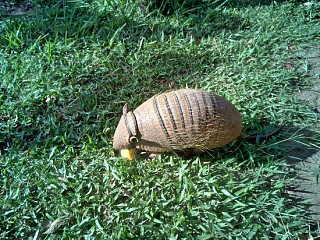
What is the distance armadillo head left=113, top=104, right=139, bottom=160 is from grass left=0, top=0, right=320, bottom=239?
0.10 m

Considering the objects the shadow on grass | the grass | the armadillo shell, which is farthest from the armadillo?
the shadow on grass

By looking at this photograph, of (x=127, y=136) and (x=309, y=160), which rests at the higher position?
(x=127, y=136)

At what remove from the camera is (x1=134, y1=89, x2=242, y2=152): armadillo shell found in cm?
322

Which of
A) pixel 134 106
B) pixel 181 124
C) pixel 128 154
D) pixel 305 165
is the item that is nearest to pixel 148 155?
pixel 128 154

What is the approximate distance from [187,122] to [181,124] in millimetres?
46

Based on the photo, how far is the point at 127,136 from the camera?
3.34 meters

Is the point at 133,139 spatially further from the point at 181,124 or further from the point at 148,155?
the point at 181,124

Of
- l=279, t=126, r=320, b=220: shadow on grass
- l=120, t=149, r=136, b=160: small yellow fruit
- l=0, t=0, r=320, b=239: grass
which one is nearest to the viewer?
l=0, t=0, r=320, b=239: grass

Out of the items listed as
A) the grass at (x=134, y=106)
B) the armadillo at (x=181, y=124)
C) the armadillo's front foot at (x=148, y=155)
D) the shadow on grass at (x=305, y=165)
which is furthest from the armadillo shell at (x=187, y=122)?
the shadow on grass at (x=305, y=165)

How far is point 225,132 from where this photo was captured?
3.29m

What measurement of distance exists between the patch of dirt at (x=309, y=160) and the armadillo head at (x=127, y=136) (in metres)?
1.26

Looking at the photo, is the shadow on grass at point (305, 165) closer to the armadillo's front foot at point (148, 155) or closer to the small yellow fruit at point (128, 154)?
the armadillo's front foot at point (148, 155)

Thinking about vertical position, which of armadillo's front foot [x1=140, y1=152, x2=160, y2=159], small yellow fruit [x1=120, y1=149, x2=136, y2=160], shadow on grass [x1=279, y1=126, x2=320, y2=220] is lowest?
shadow on grass [x1=279, y1=126, x2=320, y2=220]

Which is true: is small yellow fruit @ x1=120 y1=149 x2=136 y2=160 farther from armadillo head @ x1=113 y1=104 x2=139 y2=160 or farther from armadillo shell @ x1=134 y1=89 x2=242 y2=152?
armadillo shell @ x1=134 y1=89 x2=242 y2=152
